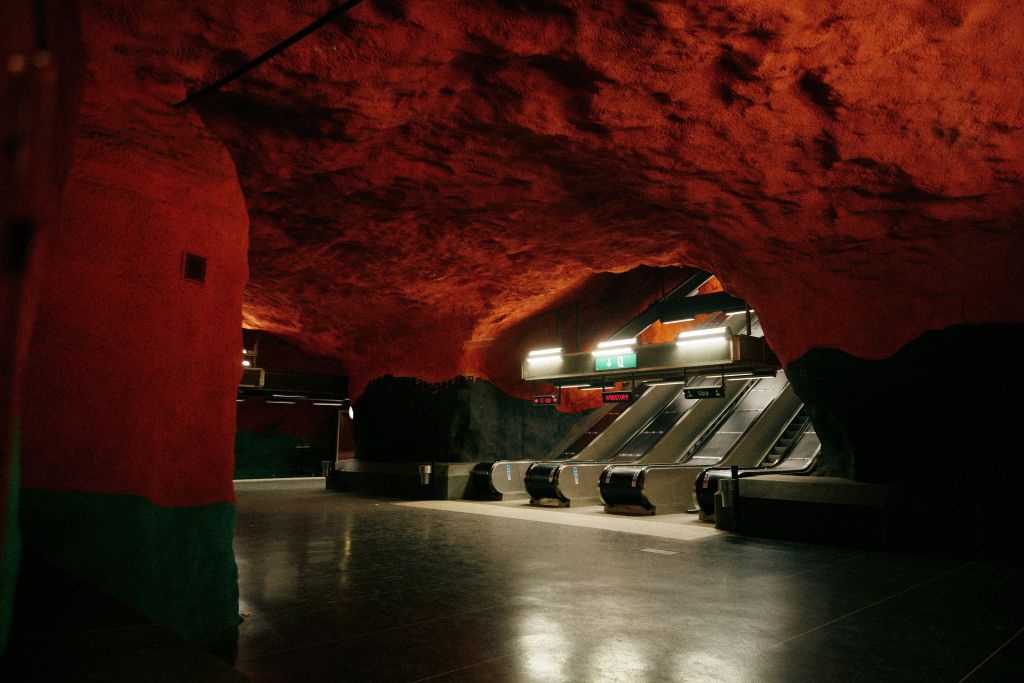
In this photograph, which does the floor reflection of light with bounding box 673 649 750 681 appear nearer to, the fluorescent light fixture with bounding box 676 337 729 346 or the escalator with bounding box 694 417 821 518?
the escalator with bounding box 694 417 821 518

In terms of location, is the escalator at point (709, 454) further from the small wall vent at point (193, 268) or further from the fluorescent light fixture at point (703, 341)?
the small wall vent at point (193, 268)

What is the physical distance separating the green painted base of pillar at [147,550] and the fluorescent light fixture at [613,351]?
9.56 meters

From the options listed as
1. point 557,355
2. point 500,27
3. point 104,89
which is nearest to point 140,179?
point 104,89

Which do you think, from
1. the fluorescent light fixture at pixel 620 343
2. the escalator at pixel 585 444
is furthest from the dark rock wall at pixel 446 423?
the fluorescent light fixture at pixel 620 343

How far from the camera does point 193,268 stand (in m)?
4.61

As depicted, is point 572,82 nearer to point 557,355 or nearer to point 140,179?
point 140,179

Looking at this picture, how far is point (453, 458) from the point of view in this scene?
49.5ft

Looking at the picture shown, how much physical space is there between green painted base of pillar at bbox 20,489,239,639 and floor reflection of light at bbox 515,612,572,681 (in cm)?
204

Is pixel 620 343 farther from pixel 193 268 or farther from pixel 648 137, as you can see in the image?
pixel 193 268

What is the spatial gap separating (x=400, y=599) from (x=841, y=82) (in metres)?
5.18

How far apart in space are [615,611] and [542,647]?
1055 millimetres

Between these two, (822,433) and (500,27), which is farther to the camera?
(822,433)

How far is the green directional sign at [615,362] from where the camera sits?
13148mm

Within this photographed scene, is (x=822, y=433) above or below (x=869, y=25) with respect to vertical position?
below
